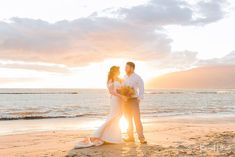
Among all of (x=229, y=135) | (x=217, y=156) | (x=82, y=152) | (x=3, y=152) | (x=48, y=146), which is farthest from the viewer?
(x=229, y=135)

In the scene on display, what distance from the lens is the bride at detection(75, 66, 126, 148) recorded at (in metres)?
9.99

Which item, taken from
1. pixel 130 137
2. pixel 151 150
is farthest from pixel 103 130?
pixel 151 150

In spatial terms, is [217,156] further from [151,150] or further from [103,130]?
[103,130]

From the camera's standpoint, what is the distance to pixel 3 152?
9.78m

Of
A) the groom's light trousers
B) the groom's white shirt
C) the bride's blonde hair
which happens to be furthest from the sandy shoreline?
the bride's blonde hair

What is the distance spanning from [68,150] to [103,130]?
1.25m

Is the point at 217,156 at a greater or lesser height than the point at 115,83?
lesser

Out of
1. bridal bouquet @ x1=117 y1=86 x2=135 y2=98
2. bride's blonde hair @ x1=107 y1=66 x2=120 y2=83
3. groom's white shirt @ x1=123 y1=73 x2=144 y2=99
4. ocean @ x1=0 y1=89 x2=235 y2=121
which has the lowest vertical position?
ocean @ x1=0 y1=89 x2=235 y2=121

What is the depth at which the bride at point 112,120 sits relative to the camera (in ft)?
32.8

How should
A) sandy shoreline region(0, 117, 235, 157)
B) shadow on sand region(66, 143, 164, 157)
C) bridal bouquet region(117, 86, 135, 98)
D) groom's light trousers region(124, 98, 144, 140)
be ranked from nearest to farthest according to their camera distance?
shadow on sand region(66, 143, 164, 157)
sandy shoreline region(0, 117, 235, 157)
bridal bouquet region(117, 86, 135, 98)
groom's light trousers region(124, 98, 144, 140)

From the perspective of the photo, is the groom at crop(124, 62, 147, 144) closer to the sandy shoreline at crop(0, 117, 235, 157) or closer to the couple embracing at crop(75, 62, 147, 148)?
the couple embracing at crop(75, 62, 147, 148)

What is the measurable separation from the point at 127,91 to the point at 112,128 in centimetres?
122

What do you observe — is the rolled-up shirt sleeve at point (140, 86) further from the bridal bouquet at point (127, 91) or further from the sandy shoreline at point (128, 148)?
the sandy shoreline at point (128, 148)

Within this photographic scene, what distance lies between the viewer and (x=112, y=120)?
1021 centimetres
